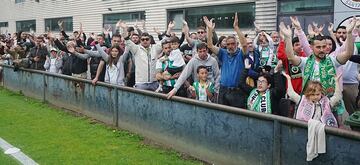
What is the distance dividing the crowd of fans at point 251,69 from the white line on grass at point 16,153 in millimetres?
2276

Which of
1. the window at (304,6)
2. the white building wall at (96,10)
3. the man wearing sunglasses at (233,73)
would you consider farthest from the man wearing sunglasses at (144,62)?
the white building wall at (96,10)

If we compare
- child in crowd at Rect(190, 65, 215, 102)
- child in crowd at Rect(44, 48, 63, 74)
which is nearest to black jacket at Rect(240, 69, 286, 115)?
child in crowd at Rect(190, 65, 215, 102)

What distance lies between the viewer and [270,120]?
18.3 feet

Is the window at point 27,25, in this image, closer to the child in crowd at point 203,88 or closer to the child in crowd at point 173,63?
the child in crowd at point 173,63

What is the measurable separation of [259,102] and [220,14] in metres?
11.9

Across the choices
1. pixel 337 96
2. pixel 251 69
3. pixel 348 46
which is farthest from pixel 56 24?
pixel 337 96

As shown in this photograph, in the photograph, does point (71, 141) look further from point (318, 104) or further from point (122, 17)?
point (122, 17)

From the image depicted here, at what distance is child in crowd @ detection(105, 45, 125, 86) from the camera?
9289 mm

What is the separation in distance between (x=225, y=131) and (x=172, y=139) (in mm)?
1405

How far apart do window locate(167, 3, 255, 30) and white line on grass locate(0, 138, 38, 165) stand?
34.2ft

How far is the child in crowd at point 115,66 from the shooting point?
30.5 feet

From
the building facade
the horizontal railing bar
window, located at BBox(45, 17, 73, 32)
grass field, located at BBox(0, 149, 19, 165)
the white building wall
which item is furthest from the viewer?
window, located at BBox(45, 17, 73, 32)

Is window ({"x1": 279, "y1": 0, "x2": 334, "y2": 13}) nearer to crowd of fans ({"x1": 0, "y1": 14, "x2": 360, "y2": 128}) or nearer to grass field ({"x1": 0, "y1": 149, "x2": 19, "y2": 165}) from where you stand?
crowd of fans ({"x1": 0, "y1": 14, "x2": 360, "y2": 128})

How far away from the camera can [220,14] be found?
18.0 metres
